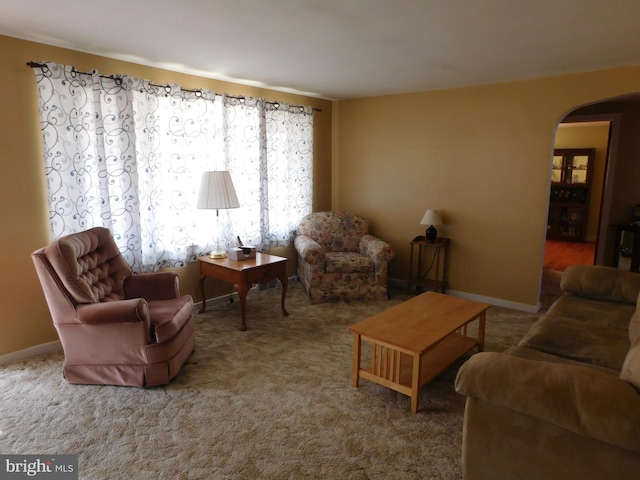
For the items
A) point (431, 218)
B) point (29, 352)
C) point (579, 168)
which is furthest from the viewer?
point (579, 168)

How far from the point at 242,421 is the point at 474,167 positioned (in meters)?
3.57

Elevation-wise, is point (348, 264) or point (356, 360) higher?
point (348, 264)

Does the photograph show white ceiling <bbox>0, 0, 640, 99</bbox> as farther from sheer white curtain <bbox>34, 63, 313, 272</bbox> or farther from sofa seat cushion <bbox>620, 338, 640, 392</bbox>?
sofa seat cushion <bbox>620, 338, 640, 392</bbox>

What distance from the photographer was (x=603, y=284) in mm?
3008

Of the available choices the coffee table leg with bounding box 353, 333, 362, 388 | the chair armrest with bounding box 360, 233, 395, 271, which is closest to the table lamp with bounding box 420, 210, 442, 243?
the chair armrest with bounding box 360, 233, 395, 271

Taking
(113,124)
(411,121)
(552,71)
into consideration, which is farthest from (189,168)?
(552,71)

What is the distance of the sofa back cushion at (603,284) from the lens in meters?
2.92

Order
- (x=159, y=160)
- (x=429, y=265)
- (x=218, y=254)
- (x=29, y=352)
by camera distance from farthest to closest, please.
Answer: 1. (x=429, y=265)
2. (x=218, y=254)
3. (x=159, y=160)
4. (x=29, y=352)

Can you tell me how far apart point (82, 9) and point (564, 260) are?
292 inches

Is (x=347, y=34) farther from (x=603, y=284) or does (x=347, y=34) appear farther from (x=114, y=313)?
(x=603, y=284)

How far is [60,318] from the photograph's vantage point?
2.71m

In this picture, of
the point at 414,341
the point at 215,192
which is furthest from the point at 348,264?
the point at 414,341

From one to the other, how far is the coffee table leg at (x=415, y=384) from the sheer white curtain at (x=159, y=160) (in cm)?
256

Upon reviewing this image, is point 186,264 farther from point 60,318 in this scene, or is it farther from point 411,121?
point 411,121
